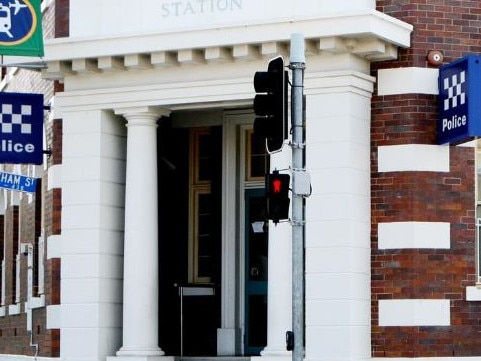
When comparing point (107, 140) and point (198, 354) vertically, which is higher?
point (107, 140)

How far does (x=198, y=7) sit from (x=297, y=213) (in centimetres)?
554

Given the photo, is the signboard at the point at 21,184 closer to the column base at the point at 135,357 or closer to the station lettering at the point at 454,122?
the column base at the point at 135,357

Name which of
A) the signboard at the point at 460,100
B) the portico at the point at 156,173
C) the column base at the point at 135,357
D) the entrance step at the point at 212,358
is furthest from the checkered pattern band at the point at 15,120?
the signboard at the point at 460,100

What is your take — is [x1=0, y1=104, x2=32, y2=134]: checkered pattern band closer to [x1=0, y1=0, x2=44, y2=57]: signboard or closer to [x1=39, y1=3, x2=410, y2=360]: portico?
[x1=39, y1=3, x2=410, y2=360]: portico

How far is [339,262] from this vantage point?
19.0m

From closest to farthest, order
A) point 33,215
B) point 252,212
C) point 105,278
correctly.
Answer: point 105,278
point 252,212
point 33,215

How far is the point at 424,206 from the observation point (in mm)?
19234

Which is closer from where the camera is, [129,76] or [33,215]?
[129,76]

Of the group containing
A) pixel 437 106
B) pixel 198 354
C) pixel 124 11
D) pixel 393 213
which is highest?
pixel 124 11

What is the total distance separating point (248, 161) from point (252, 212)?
73 cm

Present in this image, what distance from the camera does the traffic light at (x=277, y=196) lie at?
603 inches

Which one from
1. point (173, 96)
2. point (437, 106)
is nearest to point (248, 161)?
point (173, 96)

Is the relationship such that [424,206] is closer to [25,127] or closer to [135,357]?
[135,357]

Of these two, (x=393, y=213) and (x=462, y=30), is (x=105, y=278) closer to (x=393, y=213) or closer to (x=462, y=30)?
(x=393, y=213)
